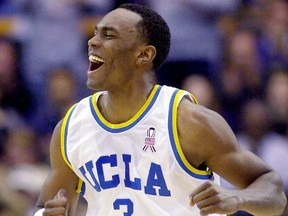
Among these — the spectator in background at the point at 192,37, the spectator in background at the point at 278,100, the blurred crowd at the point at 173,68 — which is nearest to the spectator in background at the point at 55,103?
the blurred crowd at the point at 173,68

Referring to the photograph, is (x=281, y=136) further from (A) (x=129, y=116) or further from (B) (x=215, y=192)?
(B) (x=215, y=192)

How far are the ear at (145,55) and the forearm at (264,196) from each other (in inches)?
34.4

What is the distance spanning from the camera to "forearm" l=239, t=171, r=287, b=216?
14.8ft

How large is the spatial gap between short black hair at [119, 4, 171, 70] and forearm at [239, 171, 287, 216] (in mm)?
908

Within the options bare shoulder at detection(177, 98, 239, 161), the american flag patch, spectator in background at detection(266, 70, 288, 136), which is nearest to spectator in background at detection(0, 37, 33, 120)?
spectator in background at detection(266, 70, 288, 136)

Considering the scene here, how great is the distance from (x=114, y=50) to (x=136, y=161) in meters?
0.58

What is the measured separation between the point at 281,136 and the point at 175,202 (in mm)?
3255

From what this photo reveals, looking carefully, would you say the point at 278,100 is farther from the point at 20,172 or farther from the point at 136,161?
the point at 136,161

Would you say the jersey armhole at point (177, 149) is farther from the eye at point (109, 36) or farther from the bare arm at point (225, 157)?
the eye at point (109, 36)

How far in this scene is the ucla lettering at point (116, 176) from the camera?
15.8 ft

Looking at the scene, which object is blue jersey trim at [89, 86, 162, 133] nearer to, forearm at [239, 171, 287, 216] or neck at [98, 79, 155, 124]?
neck at [98, 79, 155, 124]

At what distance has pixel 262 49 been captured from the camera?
866 cm

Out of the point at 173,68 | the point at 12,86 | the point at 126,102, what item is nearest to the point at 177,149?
the point at 126,102

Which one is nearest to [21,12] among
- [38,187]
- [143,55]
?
[38,187]
